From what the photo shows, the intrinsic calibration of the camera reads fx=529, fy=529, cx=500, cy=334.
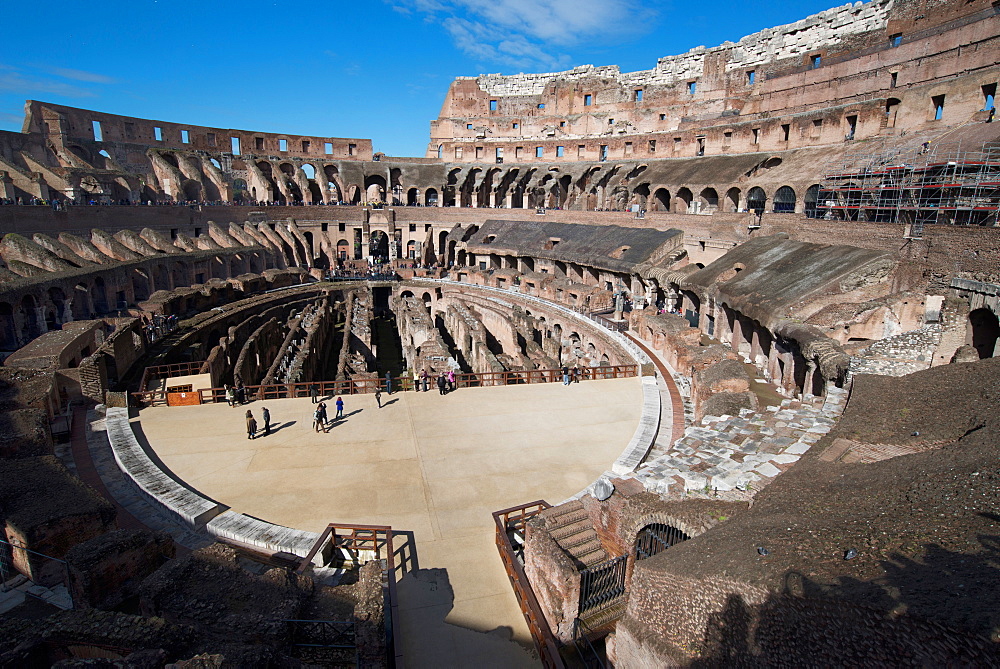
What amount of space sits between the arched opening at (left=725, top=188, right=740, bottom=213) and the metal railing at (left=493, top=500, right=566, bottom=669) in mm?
24598

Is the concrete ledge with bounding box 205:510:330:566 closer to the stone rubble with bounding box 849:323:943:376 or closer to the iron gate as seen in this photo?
the iron gate

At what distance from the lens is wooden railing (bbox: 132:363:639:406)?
13016mm

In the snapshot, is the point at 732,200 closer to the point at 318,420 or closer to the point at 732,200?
the point at 732,200

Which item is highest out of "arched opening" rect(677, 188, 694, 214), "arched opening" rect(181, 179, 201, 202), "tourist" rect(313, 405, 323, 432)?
"arched opening" rect(181, 179, 201, 202)

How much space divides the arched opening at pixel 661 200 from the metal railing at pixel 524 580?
28.4 meters

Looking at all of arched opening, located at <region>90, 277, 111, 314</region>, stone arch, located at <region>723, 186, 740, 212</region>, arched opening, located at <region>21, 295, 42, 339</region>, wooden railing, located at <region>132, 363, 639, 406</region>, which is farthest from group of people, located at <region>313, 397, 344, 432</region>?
stone arch, located at <region>723, 186, 740, 212</region>

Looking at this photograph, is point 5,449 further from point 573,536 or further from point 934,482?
point 934,482

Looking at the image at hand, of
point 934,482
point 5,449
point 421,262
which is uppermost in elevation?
point 421,262

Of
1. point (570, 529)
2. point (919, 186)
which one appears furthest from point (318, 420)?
point (919, 186)

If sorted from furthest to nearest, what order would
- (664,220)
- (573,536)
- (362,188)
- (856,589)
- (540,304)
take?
(362,188) < (664,220) < (540,304) < (573,536) < (856,589)

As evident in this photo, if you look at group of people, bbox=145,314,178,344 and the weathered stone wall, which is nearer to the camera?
the weathered stone wall

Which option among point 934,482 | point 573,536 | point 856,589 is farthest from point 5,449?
point 934,482

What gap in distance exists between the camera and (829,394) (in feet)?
34.0

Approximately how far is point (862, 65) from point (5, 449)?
34846mm
